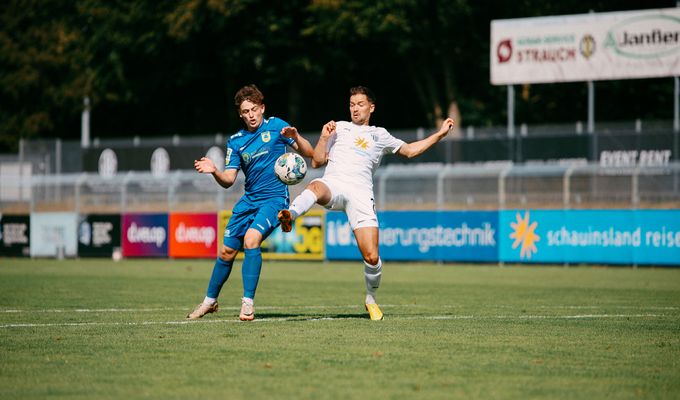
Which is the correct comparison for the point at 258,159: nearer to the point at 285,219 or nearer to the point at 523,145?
the point at 285,219

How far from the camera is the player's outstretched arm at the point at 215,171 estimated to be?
38.0 feet

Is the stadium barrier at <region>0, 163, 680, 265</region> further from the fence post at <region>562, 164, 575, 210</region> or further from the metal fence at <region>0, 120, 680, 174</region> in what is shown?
the metal fence at <region>0, 120, 680, 174</region>

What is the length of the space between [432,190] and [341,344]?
65.8 ft

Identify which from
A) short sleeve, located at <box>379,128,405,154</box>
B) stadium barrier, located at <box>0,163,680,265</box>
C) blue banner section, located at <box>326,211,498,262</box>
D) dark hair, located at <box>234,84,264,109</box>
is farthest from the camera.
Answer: blue banner section, located at <box>326,211,498,262</box>

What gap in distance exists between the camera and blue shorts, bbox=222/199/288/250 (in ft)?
39.4

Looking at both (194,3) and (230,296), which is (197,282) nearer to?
(230,296)

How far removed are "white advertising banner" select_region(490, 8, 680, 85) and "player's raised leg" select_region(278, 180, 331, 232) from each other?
2497 cm

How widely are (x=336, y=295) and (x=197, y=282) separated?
14.9ft

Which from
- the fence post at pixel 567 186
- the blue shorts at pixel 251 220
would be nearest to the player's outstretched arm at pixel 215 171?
the blue shorts at pixel 251 220

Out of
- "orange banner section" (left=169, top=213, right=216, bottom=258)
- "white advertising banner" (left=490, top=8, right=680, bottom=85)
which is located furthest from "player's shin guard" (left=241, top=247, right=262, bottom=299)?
"white advertising banner" (left=490, top=8, right=680, bottom=85)

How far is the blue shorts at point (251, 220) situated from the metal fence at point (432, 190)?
54.3 feet

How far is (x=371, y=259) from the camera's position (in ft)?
40.7

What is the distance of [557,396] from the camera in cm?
735

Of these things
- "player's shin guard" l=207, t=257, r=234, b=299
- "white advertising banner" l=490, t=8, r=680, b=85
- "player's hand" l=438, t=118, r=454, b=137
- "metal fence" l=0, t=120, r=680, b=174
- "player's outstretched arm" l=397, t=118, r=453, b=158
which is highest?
"white advertising banner" l=490, t=8, r=680, b=85
